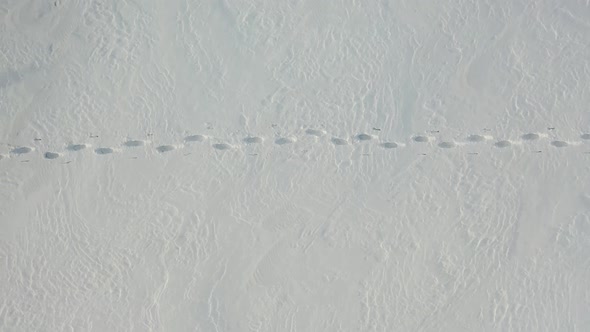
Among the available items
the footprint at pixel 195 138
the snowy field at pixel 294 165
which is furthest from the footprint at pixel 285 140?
the footprint at pixel 195 138

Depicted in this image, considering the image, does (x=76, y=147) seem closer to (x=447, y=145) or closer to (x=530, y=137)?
(x=447, y=145)

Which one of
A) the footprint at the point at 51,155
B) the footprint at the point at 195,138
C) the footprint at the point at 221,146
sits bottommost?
the footprint at the point at 51,155

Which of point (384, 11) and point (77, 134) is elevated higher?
point (384, 11)

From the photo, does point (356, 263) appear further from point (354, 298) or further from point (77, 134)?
point (77, 134)

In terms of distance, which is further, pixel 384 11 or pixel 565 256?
pixel 384 11

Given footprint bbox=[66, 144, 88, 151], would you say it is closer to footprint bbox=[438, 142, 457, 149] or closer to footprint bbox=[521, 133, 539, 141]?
footprint bbox=[438, 142, 457, 149]

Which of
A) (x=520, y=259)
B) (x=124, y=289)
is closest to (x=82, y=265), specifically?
(x=124, y=289)

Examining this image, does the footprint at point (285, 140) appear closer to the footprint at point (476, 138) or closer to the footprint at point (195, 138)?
the footprint at point (195, 138)

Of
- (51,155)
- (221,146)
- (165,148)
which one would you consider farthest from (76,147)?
(221,146)
